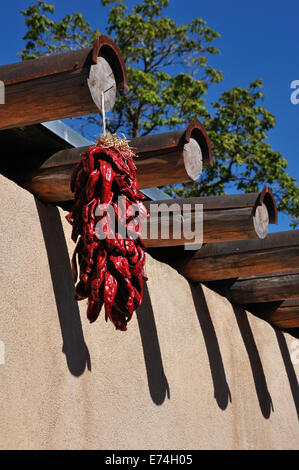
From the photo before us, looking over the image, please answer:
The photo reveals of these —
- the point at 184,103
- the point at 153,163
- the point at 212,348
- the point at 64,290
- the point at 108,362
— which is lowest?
the point at 108,362

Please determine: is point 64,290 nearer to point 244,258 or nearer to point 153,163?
point 153,163

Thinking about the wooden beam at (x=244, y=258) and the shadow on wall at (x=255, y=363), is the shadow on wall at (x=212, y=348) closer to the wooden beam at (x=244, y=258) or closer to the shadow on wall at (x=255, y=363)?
the wooden beam at (x=244, y=258)

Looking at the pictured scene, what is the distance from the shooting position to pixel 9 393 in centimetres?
250

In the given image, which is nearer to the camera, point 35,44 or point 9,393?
point 9,393

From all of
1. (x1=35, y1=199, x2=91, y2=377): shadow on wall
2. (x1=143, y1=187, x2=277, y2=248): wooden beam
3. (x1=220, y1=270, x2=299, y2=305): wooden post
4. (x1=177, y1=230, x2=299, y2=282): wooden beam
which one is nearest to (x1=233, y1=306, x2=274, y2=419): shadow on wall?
(x1=220, y1=270, x2=299, y2=305): wooden post

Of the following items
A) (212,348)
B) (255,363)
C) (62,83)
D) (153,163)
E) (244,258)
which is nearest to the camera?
(62,83)

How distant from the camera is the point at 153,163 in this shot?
115 inches

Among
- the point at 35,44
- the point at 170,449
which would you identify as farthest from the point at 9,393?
the point at 35,44

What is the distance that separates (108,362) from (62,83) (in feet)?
5.42

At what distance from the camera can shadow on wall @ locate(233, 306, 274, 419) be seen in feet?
17.9

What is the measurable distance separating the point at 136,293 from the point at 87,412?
85 cm

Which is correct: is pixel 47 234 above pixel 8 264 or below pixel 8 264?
above

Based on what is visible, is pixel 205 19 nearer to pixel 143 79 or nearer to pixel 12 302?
pixel 143 79

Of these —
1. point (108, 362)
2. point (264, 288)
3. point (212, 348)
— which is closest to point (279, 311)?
point (264, 288)
